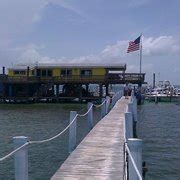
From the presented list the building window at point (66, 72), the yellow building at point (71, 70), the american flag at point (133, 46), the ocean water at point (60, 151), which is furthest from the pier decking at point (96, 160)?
the building window at point (66, 72)

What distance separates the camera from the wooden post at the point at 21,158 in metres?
8.00

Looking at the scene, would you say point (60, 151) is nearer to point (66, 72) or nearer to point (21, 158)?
A: point (21, 158)

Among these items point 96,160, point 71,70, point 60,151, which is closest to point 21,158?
point 96,160

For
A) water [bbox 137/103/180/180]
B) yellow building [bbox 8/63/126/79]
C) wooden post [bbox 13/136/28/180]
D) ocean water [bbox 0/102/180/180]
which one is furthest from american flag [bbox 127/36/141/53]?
wooden post [bbox 13/136/28/180]

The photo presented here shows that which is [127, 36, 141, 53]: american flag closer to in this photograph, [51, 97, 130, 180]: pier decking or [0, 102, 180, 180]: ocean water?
[0, 102, 180, 180]: ocean water

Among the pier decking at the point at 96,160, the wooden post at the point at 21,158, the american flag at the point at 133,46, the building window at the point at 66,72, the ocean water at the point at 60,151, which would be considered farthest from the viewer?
the building window at the point at 66,72

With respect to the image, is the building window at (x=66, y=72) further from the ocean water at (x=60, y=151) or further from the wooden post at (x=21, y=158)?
the wooden post at (x=21, y=158)

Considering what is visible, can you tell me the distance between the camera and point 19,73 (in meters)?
73.2

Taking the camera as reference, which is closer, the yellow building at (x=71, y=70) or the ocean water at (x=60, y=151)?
the ocean water at (x=60, y=151)

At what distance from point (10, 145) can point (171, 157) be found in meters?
8.48

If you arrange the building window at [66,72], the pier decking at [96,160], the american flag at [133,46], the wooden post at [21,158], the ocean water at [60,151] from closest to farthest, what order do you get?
the wooden post at [21,158]
the pier decking at [96,160]
the ocean water at [60,151]
the american flag at [133,46]
the building window at [66,72]

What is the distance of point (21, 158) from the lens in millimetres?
8133

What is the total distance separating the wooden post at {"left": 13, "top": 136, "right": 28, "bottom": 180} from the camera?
26.2 feet

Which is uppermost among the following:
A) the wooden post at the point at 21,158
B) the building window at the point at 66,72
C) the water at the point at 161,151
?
the building window at the point at 66,72
